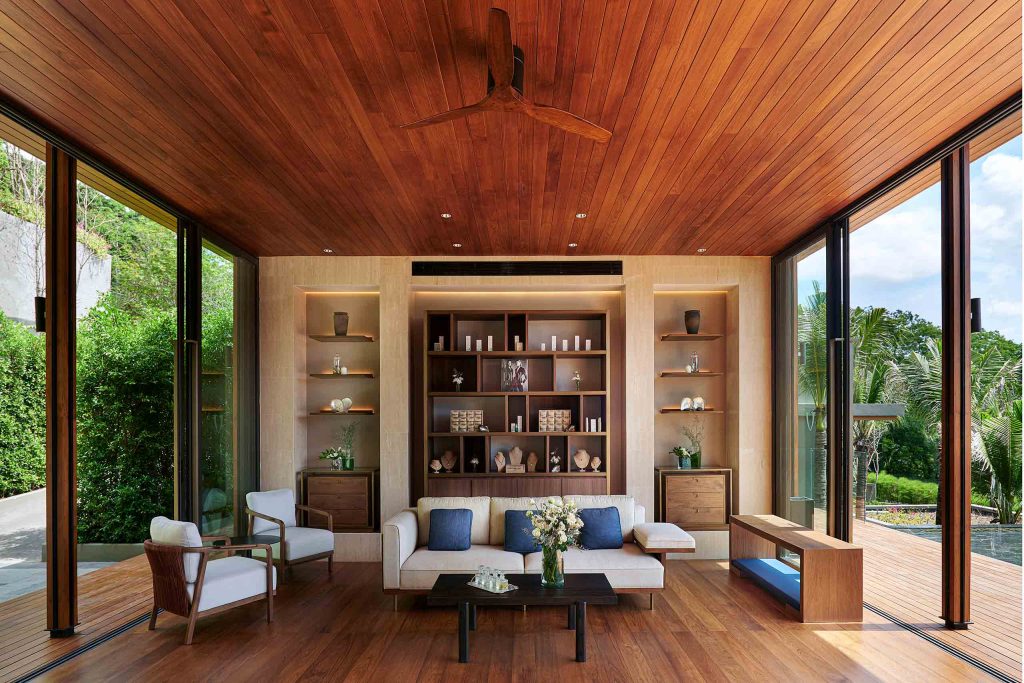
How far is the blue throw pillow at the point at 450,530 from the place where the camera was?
5.46 metres

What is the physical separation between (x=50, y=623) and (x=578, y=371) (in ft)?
17.1

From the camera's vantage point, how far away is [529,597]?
14.2ft

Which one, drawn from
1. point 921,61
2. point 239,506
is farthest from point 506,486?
point 921,61

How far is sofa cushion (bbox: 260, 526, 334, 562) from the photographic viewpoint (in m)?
5.95

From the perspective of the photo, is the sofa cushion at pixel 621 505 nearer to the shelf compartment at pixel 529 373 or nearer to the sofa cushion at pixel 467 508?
the sofa cushion at pixel 467 508

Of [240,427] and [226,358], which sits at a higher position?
[226,358]

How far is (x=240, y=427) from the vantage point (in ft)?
21.6

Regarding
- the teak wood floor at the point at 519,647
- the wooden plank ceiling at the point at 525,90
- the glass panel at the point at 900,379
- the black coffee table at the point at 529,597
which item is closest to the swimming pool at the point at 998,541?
the glass panel at the point at 900,379

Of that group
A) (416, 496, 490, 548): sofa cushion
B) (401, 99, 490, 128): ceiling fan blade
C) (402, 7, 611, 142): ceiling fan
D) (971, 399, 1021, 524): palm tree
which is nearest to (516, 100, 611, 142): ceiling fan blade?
(402, 7, 611, 142): ceiling fan

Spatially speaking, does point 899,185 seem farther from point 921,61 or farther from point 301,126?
point 301,126

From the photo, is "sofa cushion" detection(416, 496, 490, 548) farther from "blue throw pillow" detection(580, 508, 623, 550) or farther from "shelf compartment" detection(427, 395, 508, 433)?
"shelf compartment" detection(427, 395, 508, 433)

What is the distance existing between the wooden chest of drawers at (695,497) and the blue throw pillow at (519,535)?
6.77ft

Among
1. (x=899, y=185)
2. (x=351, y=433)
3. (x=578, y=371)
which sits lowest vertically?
(x=351, y=433)

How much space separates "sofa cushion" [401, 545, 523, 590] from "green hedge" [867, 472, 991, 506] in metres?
3.23
